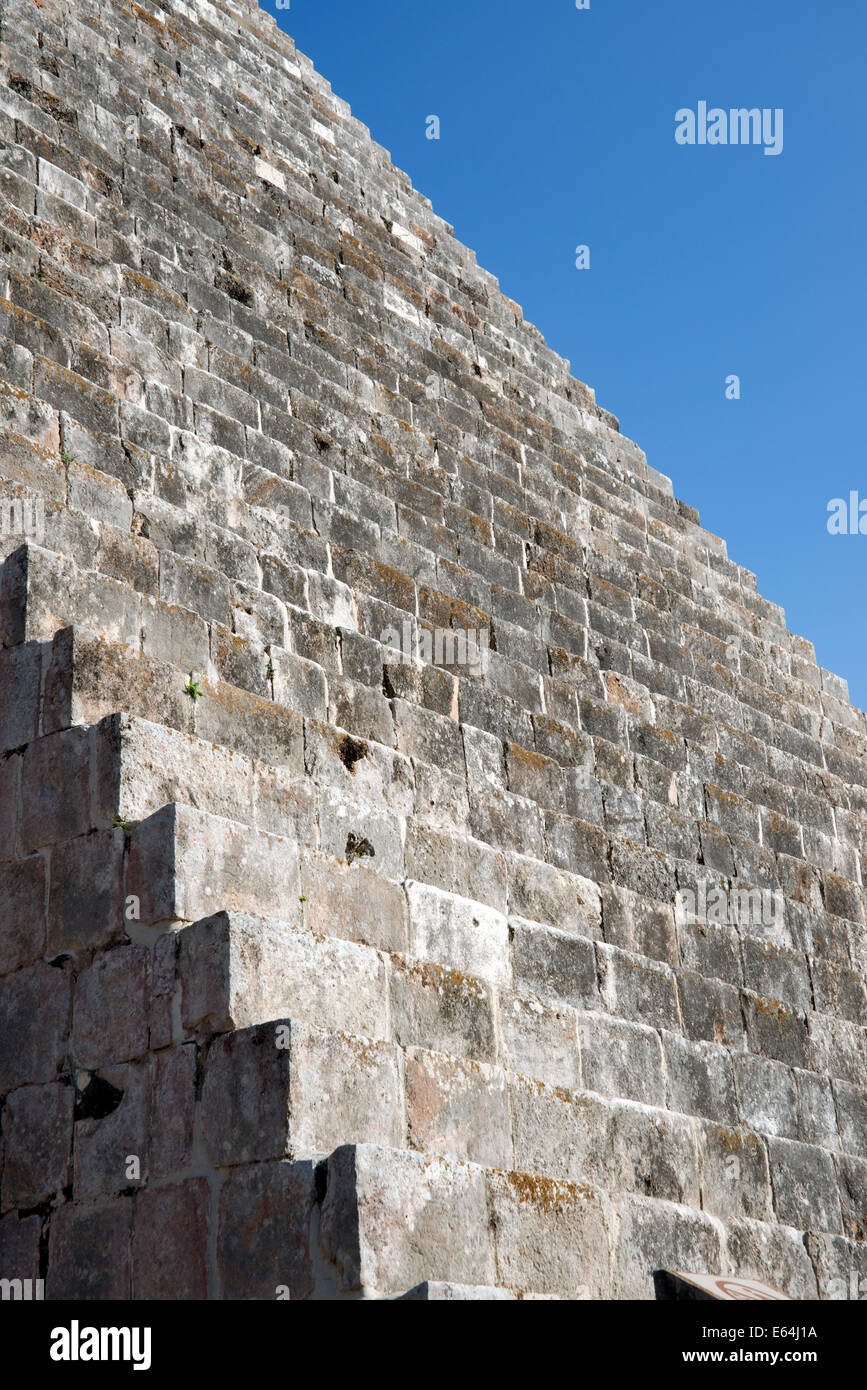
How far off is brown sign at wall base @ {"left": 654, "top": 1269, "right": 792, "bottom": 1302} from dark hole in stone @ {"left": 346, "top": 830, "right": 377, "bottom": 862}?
1.73 m

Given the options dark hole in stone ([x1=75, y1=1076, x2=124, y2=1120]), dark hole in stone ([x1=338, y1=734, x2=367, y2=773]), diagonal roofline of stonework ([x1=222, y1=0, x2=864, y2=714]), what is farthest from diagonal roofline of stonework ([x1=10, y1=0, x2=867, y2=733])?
dark hole in stone ([x1=75, y1=1076, x2=124, y2=1120])

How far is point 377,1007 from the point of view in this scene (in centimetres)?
431

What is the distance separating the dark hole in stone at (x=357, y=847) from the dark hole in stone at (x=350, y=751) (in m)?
0.44

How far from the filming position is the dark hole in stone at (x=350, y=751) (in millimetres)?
5500

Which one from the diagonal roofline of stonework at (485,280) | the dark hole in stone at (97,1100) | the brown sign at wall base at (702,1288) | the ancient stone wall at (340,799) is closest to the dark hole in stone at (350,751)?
the ancient stone wall at (340,799)

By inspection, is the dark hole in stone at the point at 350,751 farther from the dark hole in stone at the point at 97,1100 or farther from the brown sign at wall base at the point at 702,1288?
the brown sign at wall base at the point at 702,1288

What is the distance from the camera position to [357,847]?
5.11 metres

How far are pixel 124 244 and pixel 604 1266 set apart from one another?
20.2ft

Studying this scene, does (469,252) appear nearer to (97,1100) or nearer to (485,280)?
(485,280)

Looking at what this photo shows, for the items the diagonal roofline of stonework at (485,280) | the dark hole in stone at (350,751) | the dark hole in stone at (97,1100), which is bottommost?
the dark hole in stone at (97,1100)

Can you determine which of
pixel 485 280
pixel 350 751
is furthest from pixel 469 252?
pixel 350 751

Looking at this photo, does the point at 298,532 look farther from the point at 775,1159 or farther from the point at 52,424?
the point at 775,1159

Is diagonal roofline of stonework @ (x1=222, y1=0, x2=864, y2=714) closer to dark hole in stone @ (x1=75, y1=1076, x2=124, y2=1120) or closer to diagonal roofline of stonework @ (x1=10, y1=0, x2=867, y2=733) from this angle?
diagonal roofline of stonework @ (x1=10, y1=0, x2=867, y2=733)

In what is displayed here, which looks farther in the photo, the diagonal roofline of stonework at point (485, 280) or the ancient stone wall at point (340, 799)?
the diagonal roofline of stonework at point (485, 280)
